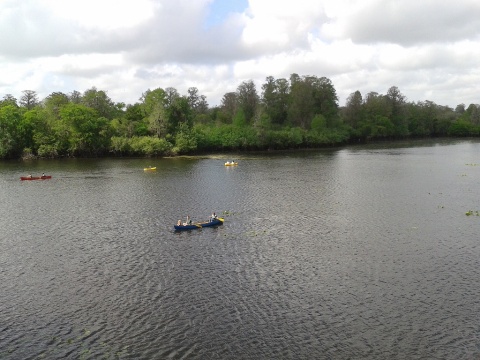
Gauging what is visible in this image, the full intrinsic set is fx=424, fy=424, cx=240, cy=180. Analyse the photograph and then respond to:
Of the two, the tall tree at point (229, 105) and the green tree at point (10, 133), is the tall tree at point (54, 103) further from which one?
the tall tree at point (229, 105)

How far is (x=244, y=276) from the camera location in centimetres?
2972

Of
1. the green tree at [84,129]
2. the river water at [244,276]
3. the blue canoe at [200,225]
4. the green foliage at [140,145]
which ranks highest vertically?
the green tree at [84,129]

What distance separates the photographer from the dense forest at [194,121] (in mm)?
118750

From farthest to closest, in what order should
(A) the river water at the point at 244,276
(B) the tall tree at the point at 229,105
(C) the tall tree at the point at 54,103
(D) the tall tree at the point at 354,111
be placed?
(D) the tall tree at the point at 354,111
(B) the tall tree at the point at 229,105
(C) the tall tree at the point at 54,103
(A) the river water at the point at 244,276

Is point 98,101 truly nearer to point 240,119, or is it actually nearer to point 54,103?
point 54,103

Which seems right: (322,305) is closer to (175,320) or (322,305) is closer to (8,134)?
(175,320)

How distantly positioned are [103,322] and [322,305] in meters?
12.5

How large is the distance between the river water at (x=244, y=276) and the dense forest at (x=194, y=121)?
6321 centimetres

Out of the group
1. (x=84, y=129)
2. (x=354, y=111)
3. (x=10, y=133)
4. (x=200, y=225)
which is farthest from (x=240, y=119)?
(x=200, y=225)

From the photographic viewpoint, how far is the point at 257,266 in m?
31.6

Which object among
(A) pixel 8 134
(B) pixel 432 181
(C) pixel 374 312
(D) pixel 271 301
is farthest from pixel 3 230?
(A) pixel 8 134

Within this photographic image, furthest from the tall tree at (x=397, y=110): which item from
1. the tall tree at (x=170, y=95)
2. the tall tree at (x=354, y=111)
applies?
the tall tree at (x=170, y=95)

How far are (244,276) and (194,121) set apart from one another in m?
119

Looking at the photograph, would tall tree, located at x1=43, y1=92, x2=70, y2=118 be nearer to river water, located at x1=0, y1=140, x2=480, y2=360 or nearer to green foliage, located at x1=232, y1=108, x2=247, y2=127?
green foliage, located at x1=232, y1=108, x2=247, y2=127
